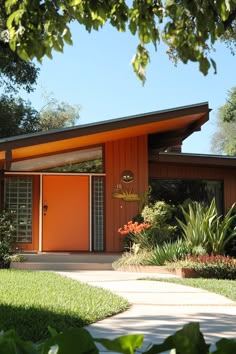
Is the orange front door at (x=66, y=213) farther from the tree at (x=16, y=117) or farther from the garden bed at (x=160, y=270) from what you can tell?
the tree at (x=16, y=117)

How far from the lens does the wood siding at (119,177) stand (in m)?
14.1

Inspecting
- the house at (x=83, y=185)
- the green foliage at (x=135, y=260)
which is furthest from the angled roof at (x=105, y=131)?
the green foliage at (x=135, y=260)

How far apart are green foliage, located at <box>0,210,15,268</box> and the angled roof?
4.86 feet

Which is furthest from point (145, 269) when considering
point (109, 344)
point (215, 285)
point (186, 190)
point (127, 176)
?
point (109, 344)

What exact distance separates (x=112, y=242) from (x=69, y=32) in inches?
446

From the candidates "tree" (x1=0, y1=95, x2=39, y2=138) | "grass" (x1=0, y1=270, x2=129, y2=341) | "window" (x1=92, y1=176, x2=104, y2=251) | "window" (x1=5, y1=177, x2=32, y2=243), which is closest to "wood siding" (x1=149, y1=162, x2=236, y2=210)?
"window" (x1=92, y1=176, x2=104, y2=251)

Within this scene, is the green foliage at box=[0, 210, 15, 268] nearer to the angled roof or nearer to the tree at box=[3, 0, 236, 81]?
the angled roof

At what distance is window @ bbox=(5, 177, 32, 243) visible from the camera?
14.0 m

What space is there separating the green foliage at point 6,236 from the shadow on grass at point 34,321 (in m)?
5.87

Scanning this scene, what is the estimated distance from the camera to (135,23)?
3.12 m

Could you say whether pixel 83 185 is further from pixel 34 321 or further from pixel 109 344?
pixel 109 344

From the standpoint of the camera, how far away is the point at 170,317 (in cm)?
575

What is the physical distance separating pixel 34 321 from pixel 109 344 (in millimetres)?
3885

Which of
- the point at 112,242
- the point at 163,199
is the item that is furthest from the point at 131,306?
the point at 163,199
